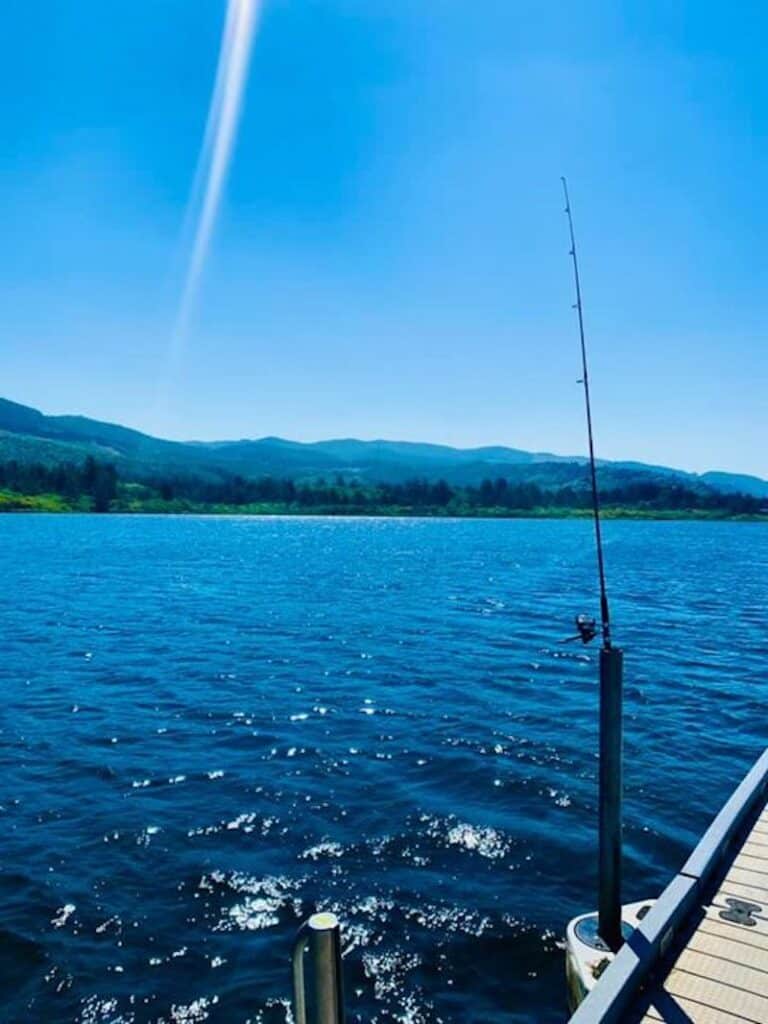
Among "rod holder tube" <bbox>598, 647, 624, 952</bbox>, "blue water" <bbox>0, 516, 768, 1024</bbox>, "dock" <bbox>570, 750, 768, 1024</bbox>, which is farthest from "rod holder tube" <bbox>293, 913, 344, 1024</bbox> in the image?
"rod holder tube" <bbox>598, 647, 624, 952</bbox>

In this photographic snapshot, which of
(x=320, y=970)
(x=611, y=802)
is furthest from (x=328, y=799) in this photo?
(x=320, y=970)

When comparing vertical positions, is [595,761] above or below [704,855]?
below

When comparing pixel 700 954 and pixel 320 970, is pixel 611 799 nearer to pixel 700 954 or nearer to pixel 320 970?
pixel 700 954

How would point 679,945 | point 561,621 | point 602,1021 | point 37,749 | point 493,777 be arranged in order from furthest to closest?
point 561,621, point 37,749, point 493,777, point 679,945, point 602,1021

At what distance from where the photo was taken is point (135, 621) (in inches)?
1172

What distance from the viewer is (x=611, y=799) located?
24.3 feet

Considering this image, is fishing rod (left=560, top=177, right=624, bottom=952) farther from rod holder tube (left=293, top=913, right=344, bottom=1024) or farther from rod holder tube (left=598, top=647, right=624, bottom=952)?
rod holder tube (left=293, top=913, right=344, bottom=1024)

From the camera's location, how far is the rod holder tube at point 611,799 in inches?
289

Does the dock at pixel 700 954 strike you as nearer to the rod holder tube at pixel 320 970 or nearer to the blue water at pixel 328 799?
the blue water at pixel 328 799

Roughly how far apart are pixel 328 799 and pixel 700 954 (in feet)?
24.0

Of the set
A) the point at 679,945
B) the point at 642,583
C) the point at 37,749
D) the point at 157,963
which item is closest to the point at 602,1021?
the point at 679,945

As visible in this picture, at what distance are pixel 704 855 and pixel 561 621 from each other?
25417mm

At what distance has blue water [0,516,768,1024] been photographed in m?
7.79

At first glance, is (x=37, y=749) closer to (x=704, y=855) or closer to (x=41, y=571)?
(x=704, y=855)
